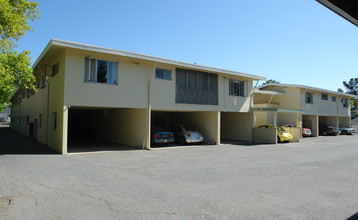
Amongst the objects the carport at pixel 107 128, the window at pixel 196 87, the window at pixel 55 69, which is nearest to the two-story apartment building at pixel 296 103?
the window at pixel 196 87

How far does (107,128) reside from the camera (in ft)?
64.6

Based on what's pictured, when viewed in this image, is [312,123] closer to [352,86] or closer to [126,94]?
[126,94]

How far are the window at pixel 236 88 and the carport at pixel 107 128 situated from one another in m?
7.85

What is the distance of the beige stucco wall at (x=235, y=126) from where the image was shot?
21281 mm

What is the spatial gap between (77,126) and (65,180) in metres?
19.6

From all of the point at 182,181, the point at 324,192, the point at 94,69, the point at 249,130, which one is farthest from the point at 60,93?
the point at 249,130

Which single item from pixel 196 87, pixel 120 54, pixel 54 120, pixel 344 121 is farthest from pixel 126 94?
pixel 344 121

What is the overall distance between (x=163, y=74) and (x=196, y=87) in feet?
8.78

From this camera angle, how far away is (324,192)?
600cm

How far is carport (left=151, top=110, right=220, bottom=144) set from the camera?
18531mm

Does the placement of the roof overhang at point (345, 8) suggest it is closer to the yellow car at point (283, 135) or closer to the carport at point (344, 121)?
the yellow car at point (283, 135)

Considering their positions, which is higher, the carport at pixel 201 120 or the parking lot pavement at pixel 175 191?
the carport at pixel 201 120

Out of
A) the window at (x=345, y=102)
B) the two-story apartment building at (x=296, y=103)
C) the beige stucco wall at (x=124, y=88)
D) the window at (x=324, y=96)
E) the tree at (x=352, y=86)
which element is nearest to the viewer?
the beige stucco wall at (x=124, y=88)

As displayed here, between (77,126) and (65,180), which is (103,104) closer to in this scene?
(65,180)
